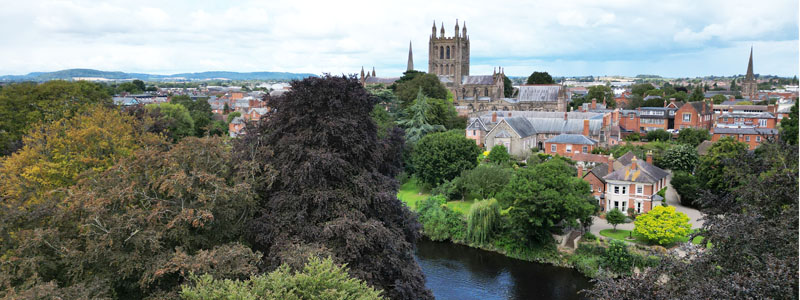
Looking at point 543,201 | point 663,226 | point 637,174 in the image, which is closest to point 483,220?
point 543,201

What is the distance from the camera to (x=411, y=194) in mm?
41938

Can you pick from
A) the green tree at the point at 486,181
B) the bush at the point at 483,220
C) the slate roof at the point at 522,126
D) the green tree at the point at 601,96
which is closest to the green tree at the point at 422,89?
the slate roof at the point at 522,126

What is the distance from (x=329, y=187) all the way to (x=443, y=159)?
2388cm

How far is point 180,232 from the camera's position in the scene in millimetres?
14617

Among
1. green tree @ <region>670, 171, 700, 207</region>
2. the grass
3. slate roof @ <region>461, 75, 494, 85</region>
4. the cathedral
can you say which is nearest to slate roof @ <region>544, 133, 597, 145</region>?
green tree @ <region>670, 171, 700, 207</region>

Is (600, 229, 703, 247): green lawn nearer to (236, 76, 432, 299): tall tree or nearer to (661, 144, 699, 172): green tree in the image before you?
(661, 144, 699, 172): green tree

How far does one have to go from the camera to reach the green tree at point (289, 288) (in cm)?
1117

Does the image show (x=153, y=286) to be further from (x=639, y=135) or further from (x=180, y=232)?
(x=639, y=135)

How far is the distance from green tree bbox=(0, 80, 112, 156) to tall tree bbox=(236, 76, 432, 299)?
22.1 metres

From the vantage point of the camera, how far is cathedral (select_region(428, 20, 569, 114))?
81125 millimetres

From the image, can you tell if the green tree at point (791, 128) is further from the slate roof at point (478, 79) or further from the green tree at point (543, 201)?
the slate roof at point (478, 79)

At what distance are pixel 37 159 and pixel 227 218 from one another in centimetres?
1058

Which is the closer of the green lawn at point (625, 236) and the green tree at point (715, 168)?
the green lawn at point (625, 236)

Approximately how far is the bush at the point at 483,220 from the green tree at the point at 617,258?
6.19 m
